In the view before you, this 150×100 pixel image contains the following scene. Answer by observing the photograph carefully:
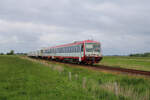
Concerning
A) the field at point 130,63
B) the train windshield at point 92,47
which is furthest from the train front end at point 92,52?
the field at point 130,63

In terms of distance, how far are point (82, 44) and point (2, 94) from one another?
16.8 m

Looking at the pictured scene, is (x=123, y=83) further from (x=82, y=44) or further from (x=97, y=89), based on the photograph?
(x=82, y=44)

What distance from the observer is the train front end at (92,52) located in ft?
78.8

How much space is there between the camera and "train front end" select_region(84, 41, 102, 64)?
945 inches

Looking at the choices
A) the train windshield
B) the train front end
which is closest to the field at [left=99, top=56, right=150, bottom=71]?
the train front end

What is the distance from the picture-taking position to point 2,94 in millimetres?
8766

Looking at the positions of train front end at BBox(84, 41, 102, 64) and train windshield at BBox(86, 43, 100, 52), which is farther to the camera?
train windshield at BBox(86, 43, 100, 52)

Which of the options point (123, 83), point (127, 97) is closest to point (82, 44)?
point (123, 83)

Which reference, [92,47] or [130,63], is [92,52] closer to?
[92,47]

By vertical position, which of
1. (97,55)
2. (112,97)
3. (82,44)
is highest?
(82,44)

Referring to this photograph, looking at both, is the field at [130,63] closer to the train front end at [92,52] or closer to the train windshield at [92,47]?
the train front end at [92,52]

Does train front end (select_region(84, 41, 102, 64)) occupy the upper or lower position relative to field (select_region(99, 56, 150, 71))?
upper

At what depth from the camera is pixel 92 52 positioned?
24.4 m

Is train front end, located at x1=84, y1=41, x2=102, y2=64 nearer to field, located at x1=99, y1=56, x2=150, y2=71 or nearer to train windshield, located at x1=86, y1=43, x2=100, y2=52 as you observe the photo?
train windshield, located at x1=86, y1=43, x2=100, y2=52
